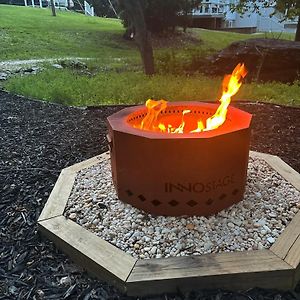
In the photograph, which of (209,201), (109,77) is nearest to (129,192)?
(209,201)

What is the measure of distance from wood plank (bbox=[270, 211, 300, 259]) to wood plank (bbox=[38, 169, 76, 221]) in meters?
1.44

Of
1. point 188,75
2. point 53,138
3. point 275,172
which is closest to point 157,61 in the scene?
point 188,75

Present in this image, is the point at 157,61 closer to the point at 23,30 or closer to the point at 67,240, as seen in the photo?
the point at 67,240

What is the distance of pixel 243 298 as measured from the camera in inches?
76.0

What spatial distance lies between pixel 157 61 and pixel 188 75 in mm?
1865

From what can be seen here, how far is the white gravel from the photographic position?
2158mm

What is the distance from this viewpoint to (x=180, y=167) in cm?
226

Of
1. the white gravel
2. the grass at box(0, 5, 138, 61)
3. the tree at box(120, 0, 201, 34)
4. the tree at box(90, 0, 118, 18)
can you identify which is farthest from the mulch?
the tree at box(90, 0, 118, 18)

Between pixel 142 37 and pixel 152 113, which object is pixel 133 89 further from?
pixel 152 113

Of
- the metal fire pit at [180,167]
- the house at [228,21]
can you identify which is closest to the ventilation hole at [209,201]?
the metal fire pit at [180,167]

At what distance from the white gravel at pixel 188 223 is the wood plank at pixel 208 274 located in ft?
0.31

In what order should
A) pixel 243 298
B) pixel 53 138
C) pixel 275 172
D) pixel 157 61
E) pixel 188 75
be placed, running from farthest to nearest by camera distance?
pixel 157 61
pixel 188 75
pixel 53 138
pixel 275 172
pixel 243 298

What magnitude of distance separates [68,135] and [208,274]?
2.99m

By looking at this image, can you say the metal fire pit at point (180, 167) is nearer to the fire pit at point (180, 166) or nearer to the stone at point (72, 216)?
the fire pit at point (180, 166)
